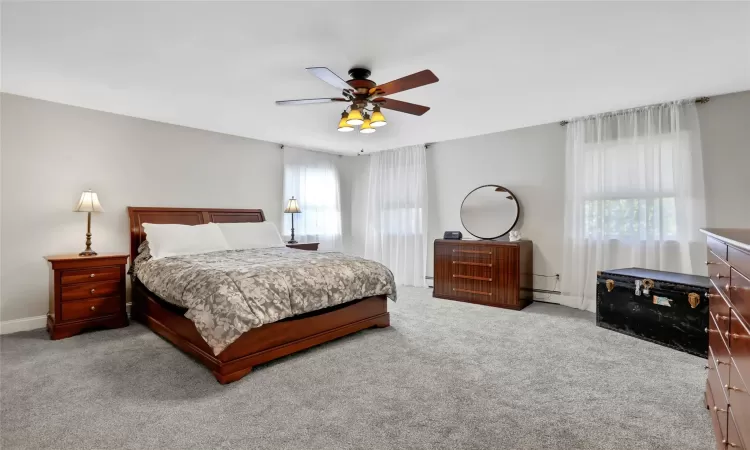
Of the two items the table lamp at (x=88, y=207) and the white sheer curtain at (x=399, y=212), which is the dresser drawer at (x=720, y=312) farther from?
the table lamp at (x=88, y=207)

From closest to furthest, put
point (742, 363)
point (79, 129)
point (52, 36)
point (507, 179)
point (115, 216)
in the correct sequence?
point (742, 363)
point (52, 36)
point (79, 129)
point (115, 216)
point (507, 179)

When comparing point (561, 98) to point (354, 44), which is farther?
point (561, 98)

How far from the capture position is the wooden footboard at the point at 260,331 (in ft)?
7.87

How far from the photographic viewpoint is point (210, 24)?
2.17 metres

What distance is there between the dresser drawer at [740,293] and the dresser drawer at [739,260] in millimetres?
23

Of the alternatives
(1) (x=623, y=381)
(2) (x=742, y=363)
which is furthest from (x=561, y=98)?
(2) (x=742, y=363)

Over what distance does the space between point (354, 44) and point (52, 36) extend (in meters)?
1.98

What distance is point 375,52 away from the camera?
2.52 m

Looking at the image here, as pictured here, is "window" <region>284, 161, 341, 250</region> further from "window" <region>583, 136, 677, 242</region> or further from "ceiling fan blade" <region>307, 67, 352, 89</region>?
"window" <region>583, 136, 677, 242</region>

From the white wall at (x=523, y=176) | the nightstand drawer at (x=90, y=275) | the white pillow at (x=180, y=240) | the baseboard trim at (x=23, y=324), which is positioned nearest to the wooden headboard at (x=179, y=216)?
the white pillow at (x=180, y=240)

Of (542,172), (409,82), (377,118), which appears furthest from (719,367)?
(542,172)

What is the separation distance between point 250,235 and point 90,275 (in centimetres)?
161

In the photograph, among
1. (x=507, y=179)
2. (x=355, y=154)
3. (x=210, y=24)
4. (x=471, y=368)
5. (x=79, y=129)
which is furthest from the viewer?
(x=355, y=154)

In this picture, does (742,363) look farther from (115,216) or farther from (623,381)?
(115,216)
